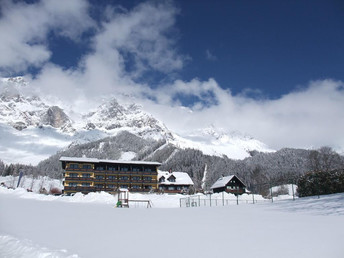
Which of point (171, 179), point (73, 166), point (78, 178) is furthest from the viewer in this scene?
point (171, 179)

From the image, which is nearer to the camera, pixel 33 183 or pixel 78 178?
pixel 78 178

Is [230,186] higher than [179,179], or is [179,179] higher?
[179,179]

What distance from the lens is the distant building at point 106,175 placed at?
281 ft

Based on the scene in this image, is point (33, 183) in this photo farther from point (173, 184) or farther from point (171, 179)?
point (173, 184)

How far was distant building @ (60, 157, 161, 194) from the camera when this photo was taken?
281 ft

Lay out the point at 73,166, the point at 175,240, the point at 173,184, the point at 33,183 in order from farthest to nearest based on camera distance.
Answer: the point at 33,183 → the point at 173,184 → the point at 73,166 → the point at 175,240

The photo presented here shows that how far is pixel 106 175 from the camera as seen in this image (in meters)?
90.2

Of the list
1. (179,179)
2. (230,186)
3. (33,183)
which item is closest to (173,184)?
(179,179)

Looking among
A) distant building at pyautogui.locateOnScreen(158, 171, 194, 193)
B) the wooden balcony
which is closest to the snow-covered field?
the wooden balcony

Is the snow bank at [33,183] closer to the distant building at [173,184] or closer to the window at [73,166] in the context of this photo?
the window at [73,166]

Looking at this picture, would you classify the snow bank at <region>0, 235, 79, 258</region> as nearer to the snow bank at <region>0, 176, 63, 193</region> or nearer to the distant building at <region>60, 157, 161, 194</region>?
the distant building at <region>60, 157, 161, 194</region>

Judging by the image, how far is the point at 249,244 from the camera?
916 cm

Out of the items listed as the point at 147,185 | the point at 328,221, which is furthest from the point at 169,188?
the point at 328,221

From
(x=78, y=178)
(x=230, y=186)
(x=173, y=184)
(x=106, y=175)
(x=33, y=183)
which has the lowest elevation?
(x=230, y=186)
